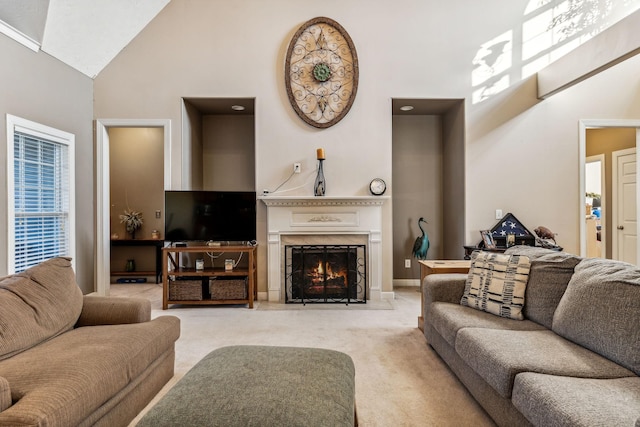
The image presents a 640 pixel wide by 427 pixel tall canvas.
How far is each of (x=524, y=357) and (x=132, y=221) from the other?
5590 millimetres

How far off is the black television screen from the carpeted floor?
86cm

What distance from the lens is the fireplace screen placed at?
4.33 m

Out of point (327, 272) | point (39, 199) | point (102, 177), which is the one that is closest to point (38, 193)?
point (39, 199)

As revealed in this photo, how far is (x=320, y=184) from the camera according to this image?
4.32 m

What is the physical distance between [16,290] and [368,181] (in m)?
3.47

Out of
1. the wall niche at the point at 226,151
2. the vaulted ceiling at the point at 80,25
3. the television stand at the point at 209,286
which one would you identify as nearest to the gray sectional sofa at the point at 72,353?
the television stand at the point at 209,286

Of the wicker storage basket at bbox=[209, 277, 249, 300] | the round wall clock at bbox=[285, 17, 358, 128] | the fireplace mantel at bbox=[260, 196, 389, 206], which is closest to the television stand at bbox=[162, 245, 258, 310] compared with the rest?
the wicker storage basket at bbox=[209, 277, 249, 300]

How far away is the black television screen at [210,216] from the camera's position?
4.12 m

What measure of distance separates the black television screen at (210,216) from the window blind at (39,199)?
1.10 metres

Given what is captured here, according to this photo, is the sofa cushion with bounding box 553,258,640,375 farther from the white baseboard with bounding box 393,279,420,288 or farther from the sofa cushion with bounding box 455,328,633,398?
the white baseboard with bounding box 393,279,420,288

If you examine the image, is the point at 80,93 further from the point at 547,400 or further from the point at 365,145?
the point at 547,400

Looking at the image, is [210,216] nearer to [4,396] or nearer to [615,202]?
[4,396]

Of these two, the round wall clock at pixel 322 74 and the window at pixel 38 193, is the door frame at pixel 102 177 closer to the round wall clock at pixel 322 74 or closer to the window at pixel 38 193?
the window at pixel 38 193

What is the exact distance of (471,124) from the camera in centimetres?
438
